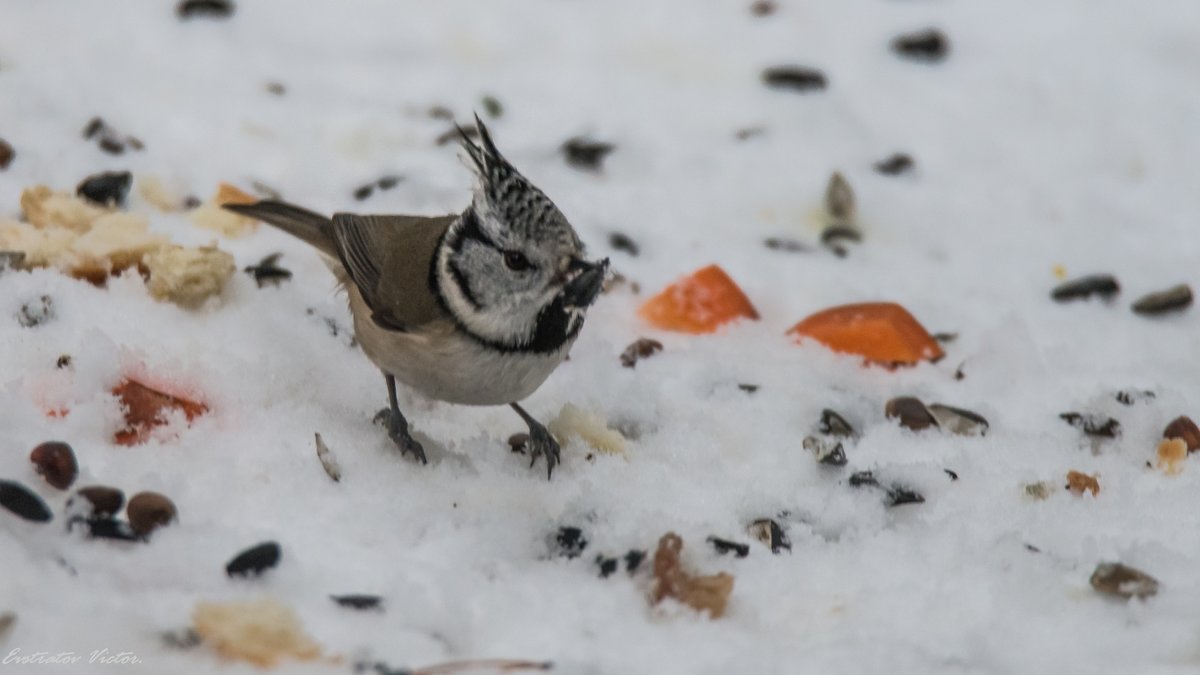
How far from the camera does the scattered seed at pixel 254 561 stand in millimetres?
2391

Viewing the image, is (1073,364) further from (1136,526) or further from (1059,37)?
(1059,37)

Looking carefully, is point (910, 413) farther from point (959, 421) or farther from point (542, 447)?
point (542, 447)

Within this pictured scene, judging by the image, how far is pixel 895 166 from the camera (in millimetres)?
4363

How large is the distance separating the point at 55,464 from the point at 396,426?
0.71 m

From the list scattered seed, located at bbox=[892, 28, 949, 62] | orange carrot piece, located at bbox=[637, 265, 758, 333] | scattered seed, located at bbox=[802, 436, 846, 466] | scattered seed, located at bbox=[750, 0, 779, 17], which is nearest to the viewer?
scattered seed, located at bbox=[802, 436, 846, 466]

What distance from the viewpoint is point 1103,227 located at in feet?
13.6

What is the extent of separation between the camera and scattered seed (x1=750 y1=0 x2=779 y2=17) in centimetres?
493

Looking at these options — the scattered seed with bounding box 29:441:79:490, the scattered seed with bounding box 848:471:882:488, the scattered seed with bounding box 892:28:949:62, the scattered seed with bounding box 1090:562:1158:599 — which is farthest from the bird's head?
the scattered seed with bounding box 892:28:949:62

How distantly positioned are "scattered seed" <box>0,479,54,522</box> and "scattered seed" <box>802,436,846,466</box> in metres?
1.60

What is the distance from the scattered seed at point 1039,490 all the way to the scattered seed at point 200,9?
126 inches

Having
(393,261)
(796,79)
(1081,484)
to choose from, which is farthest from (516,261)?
(796,79)

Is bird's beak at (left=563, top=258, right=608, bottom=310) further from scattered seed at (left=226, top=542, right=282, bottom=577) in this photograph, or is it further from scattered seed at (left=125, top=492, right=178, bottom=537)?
scattered seed at (left=125, top=492, right=178, bottom=537)

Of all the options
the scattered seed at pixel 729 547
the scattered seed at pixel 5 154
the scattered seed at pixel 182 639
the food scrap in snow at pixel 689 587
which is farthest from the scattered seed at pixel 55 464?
the scattered seed at pixel 5 154

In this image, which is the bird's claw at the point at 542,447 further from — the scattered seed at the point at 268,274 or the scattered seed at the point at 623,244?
the scattered seed at the point at 623,244
